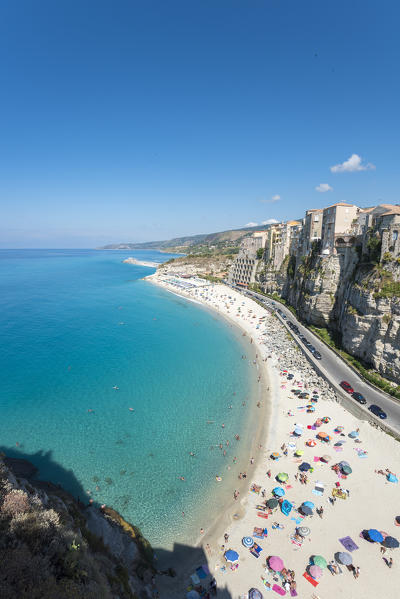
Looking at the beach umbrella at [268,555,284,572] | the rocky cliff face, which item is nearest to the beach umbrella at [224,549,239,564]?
the beach umbrella at [268,555,284,572]

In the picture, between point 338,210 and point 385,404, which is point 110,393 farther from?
point 338,210

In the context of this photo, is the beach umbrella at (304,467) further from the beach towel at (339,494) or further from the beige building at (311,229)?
the beige building at (311,229)

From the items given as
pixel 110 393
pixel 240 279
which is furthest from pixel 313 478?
pixel 240 279

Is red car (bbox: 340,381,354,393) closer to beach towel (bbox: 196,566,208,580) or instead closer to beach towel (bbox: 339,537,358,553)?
beach towel (bbox: 339,537,358,553)

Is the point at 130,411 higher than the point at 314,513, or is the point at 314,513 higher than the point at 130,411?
the point at 314,513

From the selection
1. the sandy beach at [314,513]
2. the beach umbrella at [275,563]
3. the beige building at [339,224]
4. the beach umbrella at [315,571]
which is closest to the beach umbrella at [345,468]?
the sandy beach at [314,513]

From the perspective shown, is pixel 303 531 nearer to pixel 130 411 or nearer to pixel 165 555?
pixel 165 555

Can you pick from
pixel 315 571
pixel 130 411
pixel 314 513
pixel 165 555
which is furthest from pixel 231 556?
pixel 130 411
